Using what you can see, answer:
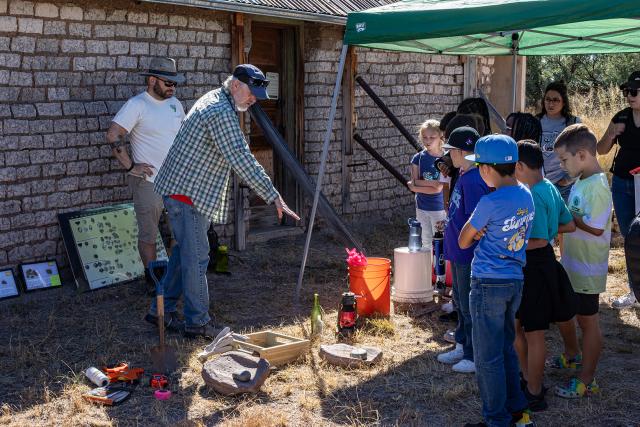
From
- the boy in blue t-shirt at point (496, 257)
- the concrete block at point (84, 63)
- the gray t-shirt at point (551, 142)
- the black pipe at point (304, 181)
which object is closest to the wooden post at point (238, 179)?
the black pipe at point (304, 181)

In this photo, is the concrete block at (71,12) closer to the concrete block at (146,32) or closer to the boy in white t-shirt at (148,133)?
the concrete block at (146,32)

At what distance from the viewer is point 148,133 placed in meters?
7.44

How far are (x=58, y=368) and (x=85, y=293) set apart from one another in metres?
2.00

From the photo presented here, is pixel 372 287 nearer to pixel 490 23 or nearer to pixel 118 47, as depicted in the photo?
pixel 490 23

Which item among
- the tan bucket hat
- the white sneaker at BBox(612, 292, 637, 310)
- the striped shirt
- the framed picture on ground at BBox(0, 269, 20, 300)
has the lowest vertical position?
the white sneaker at BBox(612, 292, 637, 310)

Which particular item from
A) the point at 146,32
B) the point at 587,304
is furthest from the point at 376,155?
the point at 587,304

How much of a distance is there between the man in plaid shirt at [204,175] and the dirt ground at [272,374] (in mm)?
458

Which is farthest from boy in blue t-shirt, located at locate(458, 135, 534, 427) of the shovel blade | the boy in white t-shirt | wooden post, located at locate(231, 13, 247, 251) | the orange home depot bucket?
wooden post, located at locate(231, 13, 247, 251)

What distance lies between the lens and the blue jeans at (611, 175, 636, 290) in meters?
7.08

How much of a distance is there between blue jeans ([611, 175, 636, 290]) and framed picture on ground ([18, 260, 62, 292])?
16.6ft

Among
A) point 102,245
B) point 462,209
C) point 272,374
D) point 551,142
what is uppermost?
point 551,142

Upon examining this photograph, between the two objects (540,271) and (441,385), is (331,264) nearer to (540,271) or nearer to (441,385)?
(441,385)

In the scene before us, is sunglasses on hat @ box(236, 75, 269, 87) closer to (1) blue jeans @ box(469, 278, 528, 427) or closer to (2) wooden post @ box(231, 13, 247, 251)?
(1) blue jeans @ box(469, 278, 528, 427)

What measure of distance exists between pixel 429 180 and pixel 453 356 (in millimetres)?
1772
